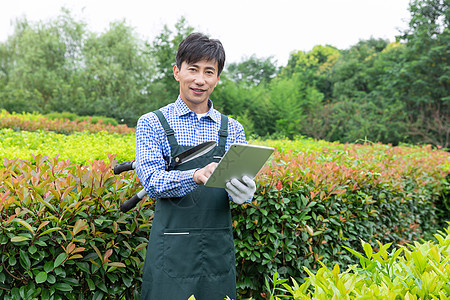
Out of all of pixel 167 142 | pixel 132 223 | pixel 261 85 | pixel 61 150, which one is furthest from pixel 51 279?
pixel 261 85

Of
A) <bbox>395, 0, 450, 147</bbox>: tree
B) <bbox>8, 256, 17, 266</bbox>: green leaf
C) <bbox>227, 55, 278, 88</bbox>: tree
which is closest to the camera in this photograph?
<bbox>8, 256, 17, 266</bbox>: green leaf

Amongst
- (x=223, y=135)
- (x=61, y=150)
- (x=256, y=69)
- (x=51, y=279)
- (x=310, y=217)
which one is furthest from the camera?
(x=256, y=69)

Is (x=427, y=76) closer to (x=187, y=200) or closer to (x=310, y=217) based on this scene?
(x=310, y=217)

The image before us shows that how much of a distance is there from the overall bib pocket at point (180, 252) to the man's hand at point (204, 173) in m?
0.32

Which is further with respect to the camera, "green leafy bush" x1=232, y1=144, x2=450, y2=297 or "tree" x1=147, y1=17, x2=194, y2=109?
"tree" x1=147, y1=17, x2=194, y2=109

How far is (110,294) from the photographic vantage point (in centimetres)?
209

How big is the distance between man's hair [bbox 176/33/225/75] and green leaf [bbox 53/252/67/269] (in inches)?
45.4

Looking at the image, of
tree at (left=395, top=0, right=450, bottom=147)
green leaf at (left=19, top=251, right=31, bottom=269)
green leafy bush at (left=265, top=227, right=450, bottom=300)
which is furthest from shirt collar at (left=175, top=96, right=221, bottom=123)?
tree at (left=395, top=0, right=450, bottom=147)

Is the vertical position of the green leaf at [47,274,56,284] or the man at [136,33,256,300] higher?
the man at [136,33,256,300]

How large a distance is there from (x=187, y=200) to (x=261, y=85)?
815 inches

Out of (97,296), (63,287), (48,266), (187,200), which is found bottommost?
(97,296)

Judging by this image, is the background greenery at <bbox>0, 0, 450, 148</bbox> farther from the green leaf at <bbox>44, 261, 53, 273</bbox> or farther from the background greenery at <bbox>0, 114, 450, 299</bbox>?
the green leaf at <bbox>44, 261, 53, 273</bbox>

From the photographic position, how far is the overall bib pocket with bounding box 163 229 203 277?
177 cm

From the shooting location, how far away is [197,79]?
1889mm
